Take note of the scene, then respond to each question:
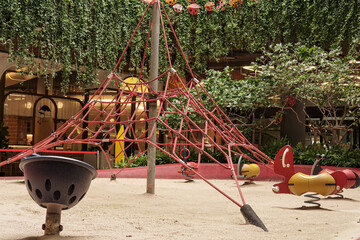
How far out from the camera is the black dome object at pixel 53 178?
356 centimetres

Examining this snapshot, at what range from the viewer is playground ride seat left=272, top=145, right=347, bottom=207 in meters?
6.44

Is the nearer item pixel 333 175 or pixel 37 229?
pixel 37 229

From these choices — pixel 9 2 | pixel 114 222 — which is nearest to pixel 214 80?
pixel 9 2

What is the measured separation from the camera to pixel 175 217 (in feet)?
18.2

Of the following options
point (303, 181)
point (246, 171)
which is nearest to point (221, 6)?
point (246, 171)

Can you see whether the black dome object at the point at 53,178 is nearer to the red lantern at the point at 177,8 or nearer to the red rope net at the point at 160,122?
the red rope net at the point at 160,122

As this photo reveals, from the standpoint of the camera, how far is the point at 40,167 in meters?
3.58

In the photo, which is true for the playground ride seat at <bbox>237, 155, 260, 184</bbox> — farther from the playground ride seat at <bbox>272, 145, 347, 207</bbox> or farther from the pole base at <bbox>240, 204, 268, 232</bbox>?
the pole base at <bbox>240, 204, 268, 232</bbox>

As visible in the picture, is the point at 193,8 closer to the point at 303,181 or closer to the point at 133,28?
the point at 133,28

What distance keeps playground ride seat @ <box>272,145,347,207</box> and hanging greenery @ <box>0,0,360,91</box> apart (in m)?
6.83

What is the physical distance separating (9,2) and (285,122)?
31.0 ft

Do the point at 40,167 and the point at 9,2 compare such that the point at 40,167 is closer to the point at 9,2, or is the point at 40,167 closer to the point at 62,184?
the point at 62,184

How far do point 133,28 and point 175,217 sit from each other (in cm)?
906

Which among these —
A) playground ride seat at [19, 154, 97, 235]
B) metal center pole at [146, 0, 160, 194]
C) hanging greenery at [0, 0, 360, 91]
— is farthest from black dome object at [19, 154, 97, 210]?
hanging greenery at [0, 0, 360, 91]
